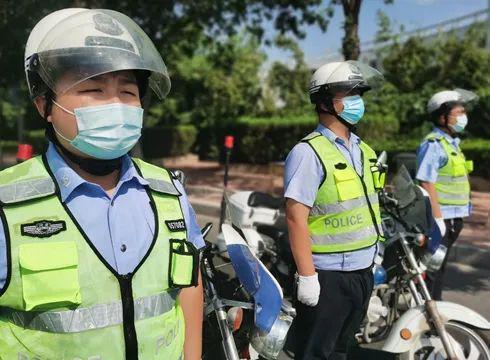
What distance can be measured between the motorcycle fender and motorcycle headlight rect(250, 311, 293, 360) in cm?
114

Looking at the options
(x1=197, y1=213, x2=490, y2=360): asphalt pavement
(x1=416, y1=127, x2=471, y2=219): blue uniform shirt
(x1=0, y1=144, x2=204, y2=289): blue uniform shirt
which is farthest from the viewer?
(x1=197, y1=213, x2=490, y2=360): asphalt pavement

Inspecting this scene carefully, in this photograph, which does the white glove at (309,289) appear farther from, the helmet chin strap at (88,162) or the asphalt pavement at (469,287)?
the asphalt pavement at (469,287)

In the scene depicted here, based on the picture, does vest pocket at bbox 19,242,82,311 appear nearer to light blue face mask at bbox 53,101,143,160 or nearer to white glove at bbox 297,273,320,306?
light blue face mask at bbox 53,101,143,160

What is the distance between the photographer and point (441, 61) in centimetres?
1595

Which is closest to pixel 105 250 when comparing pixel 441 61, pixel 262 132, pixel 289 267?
pixel 289 267

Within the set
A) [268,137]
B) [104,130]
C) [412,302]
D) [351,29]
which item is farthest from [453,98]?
[268,137]

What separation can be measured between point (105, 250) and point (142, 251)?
0.10 meters

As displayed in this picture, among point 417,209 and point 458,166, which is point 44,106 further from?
point 458,166

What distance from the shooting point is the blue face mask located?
2818 mm

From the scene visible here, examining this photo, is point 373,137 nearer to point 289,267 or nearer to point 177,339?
point 289,267

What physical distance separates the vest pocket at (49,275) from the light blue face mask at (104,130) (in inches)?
10.4

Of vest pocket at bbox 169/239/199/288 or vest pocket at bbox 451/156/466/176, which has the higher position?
vest pocket at bbox 169/239/199/288

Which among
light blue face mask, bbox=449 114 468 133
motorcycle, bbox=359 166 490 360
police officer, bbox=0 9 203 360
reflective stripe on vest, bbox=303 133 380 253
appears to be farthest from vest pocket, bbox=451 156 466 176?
police officer, bbox=0 9 203 360

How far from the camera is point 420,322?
9.93 feet
